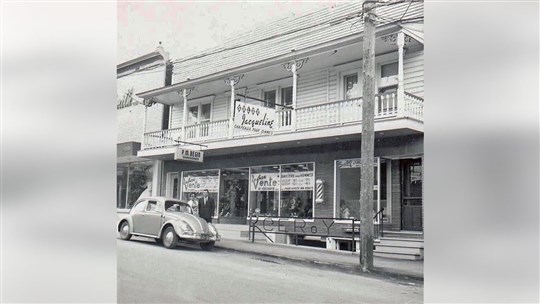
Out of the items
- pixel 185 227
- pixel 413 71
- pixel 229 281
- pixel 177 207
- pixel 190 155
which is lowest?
pixel 229 281

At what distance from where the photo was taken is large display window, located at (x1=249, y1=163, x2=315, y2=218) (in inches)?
101

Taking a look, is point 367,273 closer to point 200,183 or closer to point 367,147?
point 367,147

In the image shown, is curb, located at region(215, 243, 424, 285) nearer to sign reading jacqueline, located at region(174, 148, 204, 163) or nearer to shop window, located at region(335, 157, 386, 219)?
shop window, located at region(335, 157, 386, 219)

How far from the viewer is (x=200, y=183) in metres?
2.82

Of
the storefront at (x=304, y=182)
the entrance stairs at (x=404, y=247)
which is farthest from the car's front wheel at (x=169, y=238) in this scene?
the entrance stairs at (x=404, y=247)

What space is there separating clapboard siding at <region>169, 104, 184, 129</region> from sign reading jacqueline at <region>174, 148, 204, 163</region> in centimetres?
16

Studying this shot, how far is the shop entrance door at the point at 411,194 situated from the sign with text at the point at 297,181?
1.51 feet

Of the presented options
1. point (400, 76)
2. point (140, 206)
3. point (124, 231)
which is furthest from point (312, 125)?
point (124, 231)

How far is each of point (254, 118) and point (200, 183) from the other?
49 centimetres

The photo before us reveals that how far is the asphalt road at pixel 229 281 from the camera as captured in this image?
233cm

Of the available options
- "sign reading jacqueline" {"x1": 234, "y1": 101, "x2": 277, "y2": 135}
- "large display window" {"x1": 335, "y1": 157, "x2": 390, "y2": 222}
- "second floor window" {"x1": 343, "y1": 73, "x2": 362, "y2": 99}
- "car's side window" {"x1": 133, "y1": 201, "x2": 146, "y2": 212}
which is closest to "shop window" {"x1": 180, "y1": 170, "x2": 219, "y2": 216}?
"car's side window" {"x1": 133, "y1": 201, "x2": 146, "y2": 212}

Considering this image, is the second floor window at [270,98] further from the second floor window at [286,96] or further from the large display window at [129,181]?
the large display window at [129,181]
